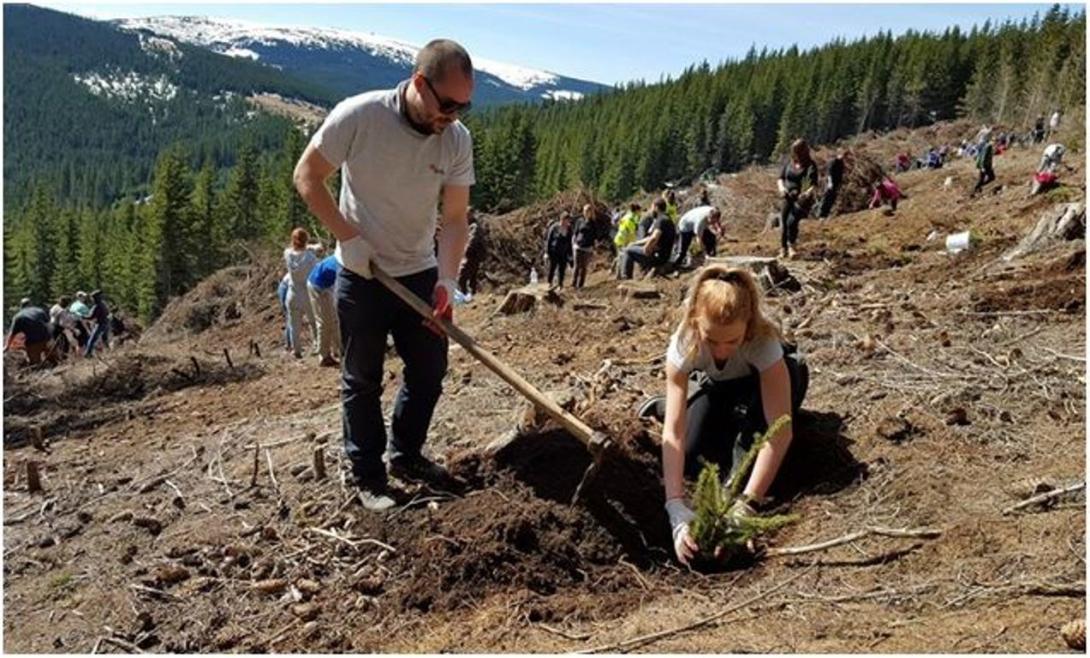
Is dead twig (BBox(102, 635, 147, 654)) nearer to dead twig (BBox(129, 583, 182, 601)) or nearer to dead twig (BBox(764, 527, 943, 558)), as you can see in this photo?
dead twig (BBox(129, 583, 182, 601))

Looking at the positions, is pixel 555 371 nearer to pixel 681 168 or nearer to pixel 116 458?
pixel 116 458

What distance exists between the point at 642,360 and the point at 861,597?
11.4 ft

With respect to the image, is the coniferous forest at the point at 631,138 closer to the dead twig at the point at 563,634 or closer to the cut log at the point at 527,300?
the cut log at the point at 527,300

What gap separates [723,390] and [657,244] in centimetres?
899

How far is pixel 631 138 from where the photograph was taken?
89.5 metres

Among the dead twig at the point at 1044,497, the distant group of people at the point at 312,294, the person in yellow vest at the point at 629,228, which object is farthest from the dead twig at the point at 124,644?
the person in yellow vest at the point at 629,228

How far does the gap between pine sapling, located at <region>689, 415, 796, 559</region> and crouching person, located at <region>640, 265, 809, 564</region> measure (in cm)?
6

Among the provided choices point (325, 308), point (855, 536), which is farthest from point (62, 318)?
point (855, 536)

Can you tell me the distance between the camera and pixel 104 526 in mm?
4094

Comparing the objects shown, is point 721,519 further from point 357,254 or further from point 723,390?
point 357,254

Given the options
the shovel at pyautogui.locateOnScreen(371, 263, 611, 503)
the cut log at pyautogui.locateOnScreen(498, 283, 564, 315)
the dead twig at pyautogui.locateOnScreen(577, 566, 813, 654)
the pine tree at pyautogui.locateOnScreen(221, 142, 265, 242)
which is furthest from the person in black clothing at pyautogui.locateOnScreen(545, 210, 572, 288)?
the pine tree at pyautogui.locateOnScreen(221, 142, 265, 242)

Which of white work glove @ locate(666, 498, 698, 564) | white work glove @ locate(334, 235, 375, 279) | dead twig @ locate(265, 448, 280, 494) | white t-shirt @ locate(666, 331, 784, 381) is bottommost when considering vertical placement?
dead twig @ locate(265, 448, 280, 494)

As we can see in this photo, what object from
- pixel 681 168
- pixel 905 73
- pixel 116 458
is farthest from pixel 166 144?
pixel 116 458

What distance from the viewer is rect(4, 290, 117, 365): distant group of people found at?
38.5 ft
